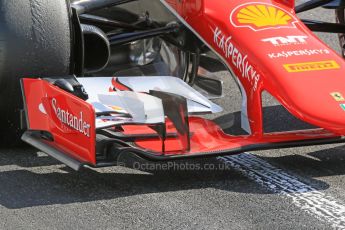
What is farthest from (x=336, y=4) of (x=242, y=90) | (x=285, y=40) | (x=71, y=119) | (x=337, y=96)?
(x=71, y=119)

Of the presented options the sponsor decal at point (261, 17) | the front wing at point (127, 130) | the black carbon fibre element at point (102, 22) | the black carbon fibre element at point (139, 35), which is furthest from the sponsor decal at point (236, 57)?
the black carbon fibre element at point (102, 22)

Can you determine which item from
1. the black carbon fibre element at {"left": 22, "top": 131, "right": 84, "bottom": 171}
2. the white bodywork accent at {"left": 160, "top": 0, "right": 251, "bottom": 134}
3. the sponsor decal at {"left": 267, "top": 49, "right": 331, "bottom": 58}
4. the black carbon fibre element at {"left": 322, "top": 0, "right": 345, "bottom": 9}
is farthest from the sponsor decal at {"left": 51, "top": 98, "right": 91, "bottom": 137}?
the black carbon fibre element at {"left": 322, "top": 0, "right": 345, "bottom": 9}

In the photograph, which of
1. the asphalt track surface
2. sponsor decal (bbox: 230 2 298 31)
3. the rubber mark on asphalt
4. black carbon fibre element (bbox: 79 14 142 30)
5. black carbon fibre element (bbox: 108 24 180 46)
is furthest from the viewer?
black carbon fibre element (bbox: 79 14 142 30)

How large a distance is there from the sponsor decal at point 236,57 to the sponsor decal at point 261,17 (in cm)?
11

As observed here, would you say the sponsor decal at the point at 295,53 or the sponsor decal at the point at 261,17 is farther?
the sponsor decal at the point at 261,17

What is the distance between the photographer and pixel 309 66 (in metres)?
4.69

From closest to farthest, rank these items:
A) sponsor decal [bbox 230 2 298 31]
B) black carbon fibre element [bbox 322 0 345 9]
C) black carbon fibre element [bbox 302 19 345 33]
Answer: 1. sponsor decal [bbox 230 2 298 31]
2. black carbon fibre element [bbox 302 19 345 33]
3. black carbon fibre element [bbox 322 0 345 9]

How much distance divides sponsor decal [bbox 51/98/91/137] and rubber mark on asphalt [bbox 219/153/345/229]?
0.93 metres

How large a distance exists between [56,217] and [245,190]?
969 mm

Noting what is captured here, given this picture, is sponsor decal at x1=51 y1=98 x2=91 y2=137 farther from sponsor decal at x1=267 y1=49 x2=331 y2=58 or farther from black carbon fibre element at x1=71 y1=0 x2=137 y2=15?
sponsor decal at x1=267 y1=49 x2=331 y2=58

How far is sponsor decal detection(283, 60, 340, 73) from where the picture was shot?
4660 millimetres

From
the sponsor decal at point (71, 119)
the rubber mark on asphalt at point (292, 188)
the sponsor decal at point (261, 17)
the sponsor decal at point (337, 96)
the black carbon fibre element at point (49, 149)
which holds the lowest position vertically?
the rubber mark on asphalt at point (292, 188)

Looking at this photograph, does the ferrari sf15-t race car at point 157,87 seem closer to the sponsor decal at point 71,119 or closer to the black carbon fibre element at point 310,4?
the sponsor decal at point 71,119

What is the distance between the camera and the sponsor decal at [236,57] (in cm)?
476
